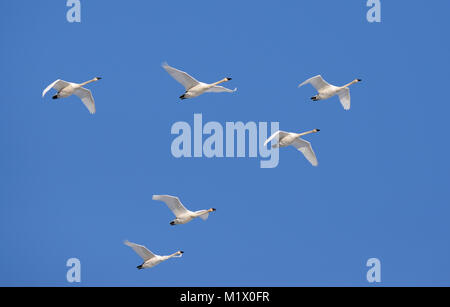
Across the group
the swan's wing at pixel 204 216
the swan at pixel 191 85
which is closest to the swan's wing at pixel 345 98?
the swan at pixel 191 85

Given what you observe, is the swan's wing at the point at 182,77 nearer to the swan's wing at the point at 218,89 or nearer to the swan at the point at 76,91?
the swan's wing at the point at 218,89

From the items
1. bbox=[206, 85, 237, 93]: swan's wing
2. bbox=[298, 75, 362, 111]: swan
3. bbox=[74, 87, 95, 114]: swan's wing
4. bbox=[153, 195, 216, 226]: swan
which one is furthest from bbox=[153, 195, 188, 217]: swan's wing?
bbox=[298, 75, 362, 111]: swan

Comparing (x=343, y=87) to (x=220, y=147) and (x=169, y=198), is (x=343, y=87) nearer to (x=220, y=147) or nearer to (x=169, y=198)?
(x=220, y=147)

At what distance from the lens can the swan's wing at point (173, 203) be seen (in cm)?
4119

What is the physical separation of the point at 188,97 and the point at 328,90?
548 centimetres

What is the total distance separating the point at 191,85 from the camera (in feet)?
139

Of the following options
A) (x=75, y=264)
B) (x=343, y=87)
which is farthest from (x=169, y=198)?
(x=343, y=87)

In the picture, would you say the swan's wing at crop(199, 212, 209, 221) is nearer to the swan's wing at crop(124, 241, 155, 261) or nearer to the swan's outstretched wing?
the swan's wing at crop(124, 241, 155, 261)

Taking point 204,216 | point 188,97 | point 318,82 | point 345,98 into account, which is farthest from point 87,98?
point 345,98

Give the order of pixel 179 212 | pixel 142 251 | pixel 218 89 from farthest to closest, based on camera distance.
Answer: pixel 218 89
pixel 179 212
pixel 142 251

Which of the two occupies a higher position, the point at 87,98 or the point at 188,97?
the point at 87,98

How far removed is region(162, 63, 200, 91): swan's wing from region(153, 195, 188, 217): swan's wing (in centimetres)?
431

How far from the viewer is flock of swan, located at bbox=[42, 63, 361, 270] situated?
41.7 meters

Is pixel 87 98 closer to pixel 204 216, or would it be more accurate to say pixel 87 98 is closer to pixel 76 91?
pixel 76 91
